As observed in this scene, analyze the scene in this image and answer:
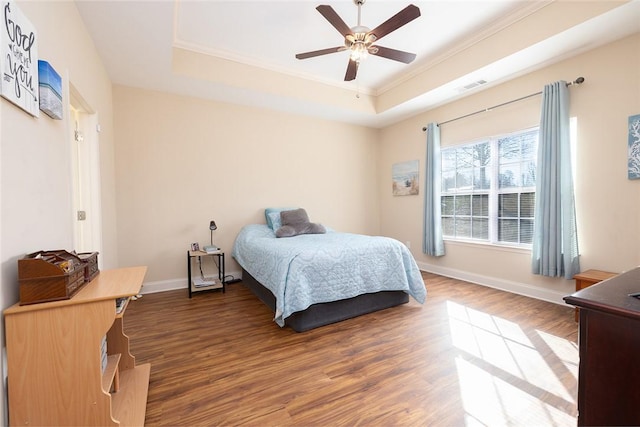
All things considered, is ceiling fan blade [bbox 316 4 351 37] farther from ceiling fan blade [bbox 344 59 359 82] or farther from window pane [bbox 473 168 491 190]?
window pane [bbox 473 168 491 190]

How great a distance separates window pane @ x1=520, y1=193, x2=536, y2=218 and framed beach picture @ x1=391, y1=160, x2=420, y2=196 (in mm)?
1550

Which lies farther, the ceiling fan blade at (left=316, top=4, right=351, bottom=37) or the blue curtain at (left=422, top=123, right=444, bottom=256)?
the blue curtain at (left=422, top=123, right=444, bottom=256)

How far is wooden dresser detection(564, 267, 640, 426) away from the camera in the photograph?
2.30 feet

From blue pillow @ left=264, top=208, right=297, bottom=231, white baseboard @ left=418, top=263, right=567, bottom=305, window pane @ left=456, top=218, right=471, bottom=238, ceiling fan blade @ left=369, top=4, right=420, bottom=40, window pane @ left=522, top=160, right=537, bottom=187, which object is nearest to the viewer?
ceiling fan blade @ left=369, top=4, right=420, bottom=40

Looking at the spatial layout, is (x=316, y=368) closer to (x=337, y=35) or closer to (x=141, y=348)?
(x=141, y=348)

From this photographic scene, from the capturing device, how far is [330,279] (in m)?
2.48

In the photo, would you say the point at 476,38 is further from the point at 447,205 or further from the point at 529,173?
the point at 447,205

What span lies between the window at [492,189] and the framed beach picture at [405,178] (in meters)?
0.48

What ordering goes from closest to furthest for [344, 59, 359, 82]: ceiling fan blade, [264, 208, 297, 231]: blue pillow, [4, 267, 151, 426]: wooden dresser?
1. [4, 267, 151, 426]: wooden dresser
2. [344, 59, 359, 82]: ceiling fan blade
3. [264, 208, 297, 231]: blue pillow

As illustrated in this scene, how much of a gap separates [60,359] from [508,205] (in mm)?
4343

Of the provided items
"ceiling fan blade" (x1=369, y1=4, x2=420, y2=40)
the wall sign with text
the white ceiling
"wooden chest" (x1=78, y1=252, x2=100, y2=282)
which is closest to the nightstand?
"wooden chest" (x1=78, y1=252, x2=100, y2=282)

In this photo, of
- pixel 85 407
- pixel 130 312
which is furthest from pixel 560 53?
pixel 130 312

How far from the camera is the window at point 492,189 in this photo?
3.35 meters

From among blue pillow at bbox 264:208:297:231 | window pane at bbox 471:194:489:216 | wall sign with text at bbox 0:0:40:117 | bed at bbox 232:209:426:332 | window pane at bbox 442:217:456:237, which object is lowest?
bed at bbox 232:209:426:332
